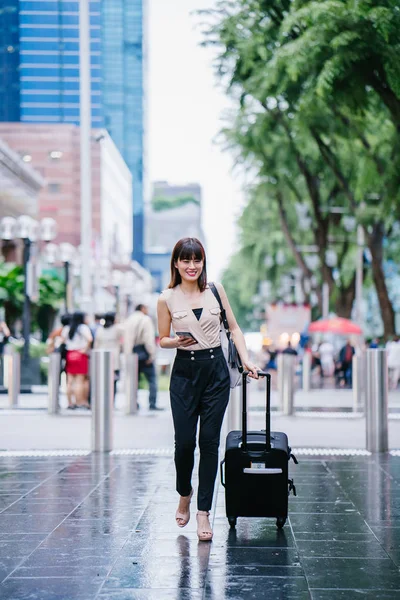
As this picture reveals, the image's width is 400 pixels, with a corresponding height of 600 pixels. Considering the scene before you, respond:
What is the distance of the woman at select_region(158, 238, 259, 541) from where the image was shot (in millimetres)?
6207

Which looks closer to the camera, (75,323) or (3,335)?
(75,323)

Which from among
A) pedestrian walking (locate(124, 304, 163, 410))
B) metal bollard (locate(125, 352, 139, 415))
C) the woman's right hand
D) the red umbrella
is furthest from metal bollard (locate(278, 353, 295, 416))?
the red umbrella

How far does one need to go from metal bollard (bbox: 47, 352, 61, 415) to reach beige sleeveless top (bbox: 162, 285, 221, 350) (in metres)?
10.9

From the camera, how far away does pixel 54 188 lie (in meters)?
72.6

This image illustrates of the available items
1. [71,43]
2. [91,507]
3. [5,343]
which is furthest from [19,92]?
[91,507]

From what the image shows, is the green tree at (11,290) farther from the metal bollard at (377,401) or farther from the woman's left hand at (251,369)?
the woman's left hand at (251,369)

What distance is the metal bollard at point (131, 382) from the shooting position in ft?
54.5

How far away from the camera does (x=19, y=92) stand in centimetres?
6600

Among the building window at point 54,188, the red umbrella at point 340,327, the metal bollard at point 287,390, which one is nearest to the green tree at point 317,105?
the red umbrella at point 340,327

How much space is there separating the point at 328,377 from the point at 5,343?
13.4 m

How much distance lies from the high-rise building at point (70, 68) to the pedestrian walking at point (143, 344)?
2398 centimetres

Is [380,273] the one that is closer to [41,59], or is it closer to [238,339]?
[238,339]

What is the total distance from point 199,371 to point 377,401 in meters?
4.96

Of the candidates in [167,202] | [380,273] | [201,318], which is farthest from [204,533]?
[167,202]
